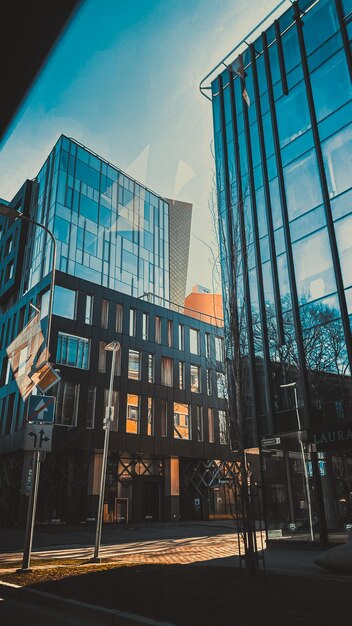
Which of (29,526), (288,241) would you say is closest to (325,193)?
(288,241)

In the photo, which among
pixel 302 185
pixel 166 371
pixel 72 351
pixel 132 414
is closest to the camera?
pixel 302 185

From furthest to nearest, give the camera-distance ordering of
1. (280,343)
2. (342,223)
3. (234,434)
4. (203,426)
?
(203,426) → (280,343) → (342,223) → (234,434)

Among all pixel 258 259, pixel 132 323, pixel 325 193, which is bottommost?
pixel 258 259

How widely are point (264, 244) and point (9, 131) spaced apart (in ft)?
57.6

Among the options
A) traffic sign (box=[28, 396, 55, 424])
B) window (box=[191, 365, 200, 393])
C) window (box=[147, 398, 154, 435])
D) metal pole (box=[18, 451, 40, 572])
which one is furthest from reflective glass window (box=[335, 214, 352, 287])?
window (box=[191, 365, 200, 393])

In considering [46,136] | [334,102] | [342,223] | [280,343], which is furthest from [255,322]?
[46,136]

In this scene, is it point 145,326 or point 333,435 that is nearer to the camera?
point 333,435

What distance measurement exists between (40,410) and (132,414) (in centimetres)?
2359

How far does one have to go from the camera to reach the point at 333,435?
14.2 metres

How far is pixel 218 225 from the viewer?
10.4 m

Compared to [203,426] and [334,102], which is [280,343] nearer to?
[334,102]

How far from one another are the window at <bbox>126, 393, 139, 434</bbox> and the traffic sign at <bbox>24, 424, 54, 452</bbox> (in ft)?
75.0

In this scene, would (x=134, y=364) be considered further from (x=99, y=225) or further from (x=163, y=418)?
(x=99, y=225)

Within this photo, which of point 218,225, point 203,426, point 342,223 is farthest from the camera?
point 203,426
